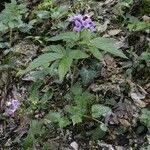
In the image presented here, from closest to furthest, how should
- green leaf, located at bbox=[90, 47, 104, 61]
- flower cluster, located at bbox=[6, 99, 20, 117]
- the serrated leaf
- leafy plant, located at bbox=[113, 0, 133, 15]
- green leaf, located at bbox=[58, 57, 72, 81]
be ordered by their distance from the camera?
green leaf, located at bbox=[58, 57, 72, 81], green leaf, located at bbox=[90, 47, 104, 61], flower cluster, located at bbox=[6, 99, 20, 117], the serrated leaf, leafy plant, located at bbox=[113, 0, 133, 15]

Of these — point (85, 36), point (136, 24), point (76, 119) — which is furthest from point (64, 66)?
point (136, 24)

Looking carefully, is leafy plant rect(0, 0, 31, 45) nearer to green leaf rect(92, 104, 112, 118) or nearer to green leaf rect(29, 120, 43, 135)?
green leaf rect(29, 120, 43, 135)

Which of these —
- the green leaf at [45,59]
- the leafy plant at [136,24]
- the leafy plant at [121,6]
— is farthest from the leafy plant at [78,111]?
the leafy plant at [121,6]

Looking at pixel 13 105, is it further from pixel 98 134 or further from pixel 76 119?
pixel 98 134

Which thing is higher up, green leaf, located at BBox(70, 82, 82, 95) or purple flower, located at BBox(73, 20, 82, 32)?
purple flower, located at BBox(73, 20, 82, 32)

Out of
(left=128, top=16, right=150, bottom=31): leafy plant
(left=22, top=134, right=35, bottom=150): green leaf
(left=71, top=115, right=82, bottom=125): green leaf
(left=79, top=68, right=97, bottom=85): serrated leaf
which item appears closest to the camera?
(left=71, top=115, right=82, bottom=125): green leaf

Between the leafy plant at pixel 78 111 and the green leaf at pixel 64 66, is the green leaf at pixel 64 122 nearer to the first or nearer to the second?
the leafy plant at pixel 78 111

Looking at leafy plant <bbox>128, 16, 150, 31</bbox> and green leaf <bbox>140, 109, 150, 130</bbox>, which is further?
leafy plant <bbox>128, 16, 150, 31</bbox>

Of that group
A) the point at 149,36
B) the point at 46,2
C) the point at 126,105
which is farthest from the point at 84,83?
the point at 46,2

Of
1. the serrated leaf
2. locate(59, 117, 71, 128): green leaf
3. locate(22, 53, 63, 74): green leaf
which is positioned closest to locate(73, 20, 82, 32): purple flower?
locate(22, 53, 63, 74): green leaf
